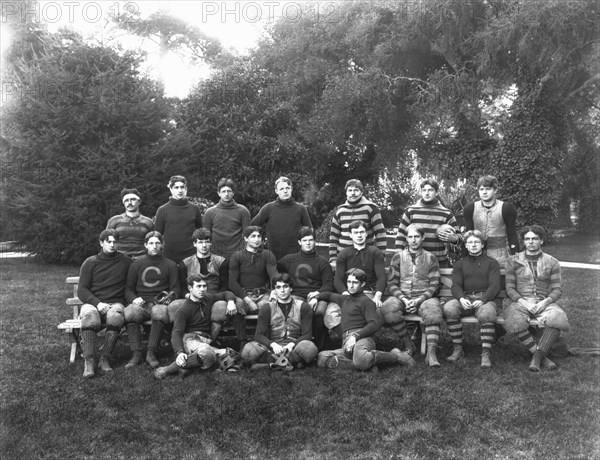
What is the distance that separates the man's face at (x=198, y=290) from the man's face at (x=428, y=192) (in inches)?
101

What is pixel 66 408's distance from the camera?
4.50 metres

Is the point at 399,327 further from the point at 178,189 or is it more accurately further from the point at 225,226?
the point at 178,189

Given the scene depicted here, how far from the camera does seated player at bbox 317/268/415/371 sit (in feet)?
17.5

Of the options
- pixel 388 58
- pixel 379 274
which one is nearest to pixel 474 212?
pixel 379 274

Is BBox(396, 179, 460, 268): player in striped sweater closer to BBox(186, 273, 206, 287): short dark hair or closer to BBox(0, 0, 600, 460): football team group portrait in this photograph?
BBox(0, 0, 600, 460): football team group portrait

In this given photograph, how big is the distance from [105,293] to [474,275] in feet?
12.5

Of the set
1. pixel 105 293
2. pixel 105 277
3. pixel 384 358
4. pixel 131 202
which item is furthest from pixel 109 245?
pixel 384 358

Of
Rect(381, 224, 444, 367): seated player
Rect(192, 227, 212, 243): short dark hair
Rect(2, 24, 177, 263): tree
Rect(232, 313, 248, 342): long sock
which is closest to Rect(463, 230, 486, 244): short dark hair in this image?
Rect(381, 224, 444, 367): seated player

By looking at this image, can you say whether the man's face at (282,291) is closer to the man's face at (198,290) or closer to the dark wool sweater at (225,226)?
the man's face at (198,290)

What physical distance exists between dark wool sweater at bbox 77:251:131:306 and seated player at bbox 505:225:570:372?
3917 mm

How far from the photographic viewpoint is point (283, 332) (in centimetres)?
569

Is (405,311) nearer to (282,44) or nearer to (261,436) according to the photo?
(261,436)

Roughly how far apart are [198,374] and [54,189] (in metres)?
8.30

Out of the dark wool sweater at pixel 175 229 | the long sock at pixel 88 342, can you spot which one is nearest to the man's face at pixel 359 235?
the dark wool sweater at pixel 175 229
